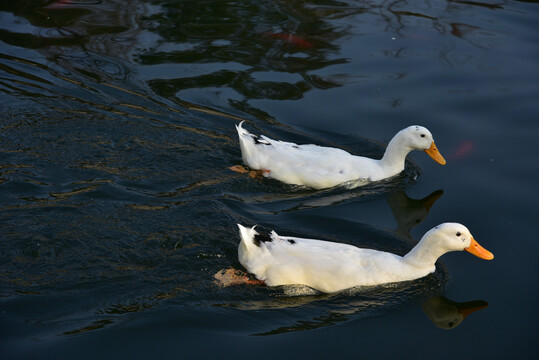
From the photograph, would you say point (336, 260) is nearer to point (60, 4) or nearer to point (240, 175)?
point (240, 175)

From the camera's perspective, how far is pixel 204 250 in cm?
626

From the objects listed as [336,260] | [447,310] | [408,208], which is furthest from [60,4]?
[447,310]

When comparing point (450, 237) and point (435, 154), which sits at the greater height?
point (450, 237)

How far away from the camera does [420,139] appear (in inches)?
305

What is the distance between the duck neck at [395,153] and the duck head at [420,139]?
0.07 metres

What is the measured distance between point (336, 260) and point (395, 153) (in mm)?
2435

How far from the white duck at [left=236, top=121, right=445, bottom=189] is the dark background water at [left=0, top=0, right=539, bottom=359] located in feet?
0.56

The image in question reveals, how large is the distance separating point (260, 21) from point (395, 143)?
4.97 meters

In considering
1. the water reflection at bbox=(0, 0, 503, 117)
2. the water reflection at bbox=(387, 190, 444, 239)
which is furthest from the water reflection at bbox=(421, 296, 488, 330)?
the water reflection at bbox=(0, 0, 503, 117)

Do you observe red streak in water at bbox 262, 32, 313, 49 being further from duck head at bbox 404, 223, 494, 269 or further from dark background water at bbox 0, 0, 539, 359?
duck head at bbox 404, 223, 494, 269

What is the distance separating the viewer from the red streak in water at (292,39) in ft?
36.3

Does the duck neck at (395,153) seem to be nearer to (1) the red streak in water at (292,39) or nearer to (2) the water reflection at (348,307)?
(2) the water reflection at (348,307)

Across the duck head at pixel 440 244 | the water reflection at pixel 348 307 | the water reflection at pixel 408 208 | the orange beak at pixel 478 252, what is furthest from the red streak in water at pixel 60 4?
the orange beak at pixel 478 252

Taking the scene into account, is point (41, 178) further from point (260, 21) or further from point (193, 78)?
point (260, 21)
